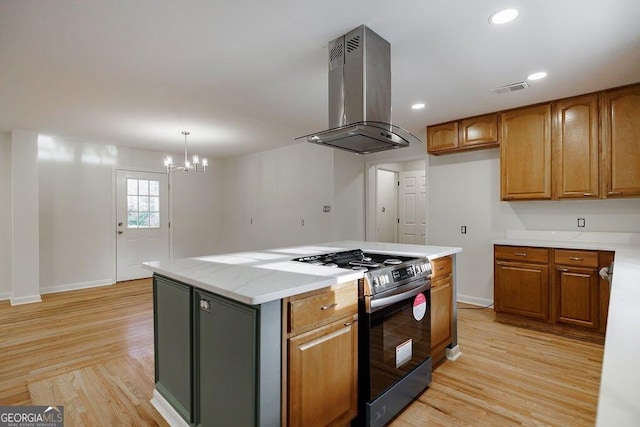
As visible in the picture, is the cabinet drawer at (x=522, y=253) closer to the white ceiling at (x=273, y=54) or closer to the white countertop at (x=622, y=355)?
the white countertop at (x=622, y=355)

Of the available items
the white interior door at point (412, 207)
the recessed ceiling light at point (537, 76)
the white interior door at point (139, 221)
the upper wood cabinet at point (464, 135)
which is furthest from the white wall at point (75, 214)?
the recessed ceiling light at point (537, 76)

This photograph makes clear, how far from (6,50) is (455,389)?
3.91 metres

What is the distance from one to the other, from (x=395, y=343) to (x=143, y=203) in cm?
551

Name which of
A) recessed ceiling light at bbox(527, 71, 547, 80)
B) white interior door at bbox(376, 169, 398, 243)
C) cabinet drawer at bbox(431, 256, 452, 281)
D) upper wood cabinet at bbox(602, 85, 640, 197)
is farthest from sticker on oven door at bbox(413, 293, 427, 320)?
white interior door at bbox(376, 169, 398, 243)

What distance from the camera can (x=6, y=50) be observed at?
2307 mm

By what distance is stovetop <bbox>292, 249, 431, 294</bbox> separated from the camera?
1.86 m

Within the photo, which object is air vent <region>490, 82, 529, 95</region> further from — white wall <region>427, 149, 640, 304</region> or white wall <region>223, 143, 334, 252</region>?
white wall <region>223, 143, 334, 252</region>

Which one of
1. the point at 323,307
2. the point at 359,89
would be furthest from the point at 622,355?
the point at 359,89

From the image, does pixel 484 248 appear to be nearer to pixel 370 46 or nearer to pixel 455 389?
pixel 455 389

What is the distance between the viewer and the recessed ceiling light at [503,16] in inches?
75.0

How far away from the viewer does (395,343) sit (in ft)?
6.50

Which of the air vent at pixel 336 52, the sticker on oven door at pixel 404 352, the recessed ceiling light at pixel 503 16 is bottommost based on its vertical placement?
the sticker on oven door at pixel 404 352

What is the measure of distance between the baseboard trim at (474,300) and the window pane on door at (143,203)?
5300 millimetres

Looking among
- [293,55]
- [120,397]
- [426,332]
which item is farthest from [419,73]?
[120,397]
